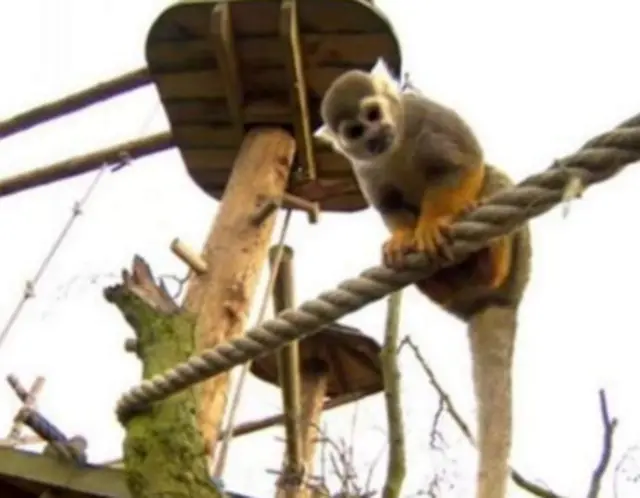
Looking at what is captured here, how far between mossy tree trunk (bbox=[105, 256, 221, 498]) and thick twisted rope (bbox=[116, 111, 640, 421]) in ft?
0.19

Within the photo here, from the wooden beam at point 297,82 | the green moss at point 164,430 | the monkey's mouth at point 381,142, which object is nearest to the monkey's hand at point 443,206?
the monkey's mouth at point 381,142

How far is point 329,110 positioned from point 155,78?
4.75 ft

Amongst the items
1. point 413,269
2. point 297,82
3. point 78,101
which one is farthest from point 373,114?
point 78,101

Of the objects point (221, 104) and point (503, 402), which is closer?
point (503, 402)

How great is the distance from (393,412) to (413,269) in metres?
0.57

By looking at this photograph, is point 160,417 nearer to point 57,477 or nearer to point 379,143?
point 379,143

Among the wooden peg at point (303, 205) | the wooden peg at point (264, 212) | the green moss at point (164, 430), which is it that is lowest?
the green moss at point (164, 430)

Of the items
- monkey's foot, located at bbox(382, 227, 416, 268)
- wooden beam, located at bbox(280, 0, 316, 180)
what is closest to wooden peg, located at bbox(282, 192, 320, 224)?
wooden beam, located at bbox(280, 0, 316, 180)

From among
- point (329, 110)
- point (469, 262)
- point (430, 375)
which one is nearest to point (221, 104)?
point (329, 110)

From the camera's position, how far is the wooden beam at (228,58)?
3670 mm

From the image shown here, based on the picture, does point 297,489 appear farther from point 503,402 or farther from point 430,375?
point 503,402

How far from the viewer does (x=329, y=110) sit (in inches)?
105

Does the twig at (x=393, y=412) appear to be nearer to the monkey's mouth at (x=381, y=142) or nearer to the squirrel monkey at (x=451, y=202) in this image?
the squirrel monkey at (x=451, y=202)

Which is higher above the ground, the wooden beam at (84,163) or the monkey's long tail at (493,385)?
the wooden beam at (84,163)
